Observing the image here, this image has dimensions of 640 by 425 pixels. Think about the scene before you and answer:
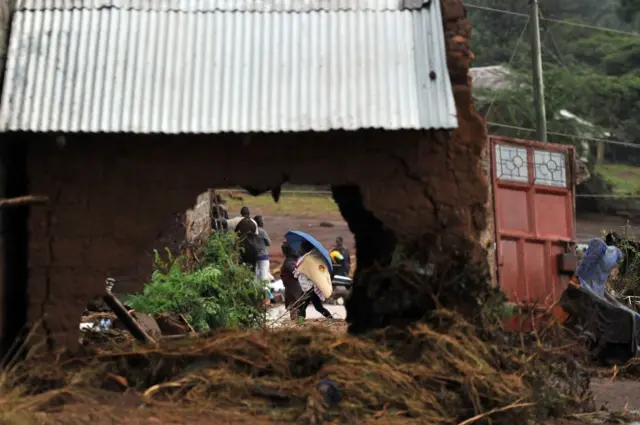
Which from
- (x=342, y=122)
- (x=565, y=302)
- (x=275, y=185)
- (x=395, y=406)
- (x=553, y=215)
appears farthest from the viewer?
(x=553, y=215)

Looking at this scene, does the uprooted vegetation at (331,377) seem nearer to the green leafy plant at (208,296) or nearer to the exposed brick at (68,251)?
the exposed brick at (68,251)

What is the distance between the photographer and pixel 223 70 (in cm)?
820

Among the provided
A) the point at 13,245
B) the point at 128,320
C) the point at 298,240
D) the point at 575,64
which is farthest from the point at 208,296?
the point at 575,64

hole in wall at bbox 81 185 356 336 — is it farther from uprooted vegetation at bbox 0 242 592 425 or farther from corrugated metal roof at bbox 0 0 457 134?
uprooted vegetation at bbox 0 242 592 425

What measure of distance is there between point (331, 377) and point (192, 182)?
210cm

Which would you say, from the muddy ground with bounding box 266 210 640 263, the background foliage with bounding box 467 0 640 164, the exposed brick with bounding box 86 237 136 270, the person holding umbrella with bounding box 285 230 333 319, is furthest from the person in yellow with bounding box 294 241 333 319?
the background foliage with bounding box 467 0 640 164

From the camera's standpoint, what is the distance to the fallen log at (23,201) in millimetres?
7745

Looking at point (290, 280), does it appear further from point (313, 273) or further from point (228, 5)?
point (228, 5)

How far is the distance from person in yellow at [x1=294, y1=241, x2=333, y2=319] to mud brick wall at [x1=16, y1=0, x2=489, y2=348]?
5936 mm

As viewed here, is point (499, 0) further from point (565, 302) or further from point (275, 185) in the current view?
point (275, 185)

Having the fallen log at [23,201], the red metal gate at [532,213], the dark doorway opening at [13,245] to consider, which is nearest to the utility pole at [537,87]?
the red metal gate at [532,213]

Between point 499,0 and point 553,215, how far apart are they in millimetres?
27860

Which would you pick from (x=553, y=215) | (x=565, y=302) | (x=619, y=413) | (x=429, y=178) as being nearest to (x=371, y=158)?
(x=429, y=178)

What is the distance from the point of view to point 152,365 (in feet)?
26.2
